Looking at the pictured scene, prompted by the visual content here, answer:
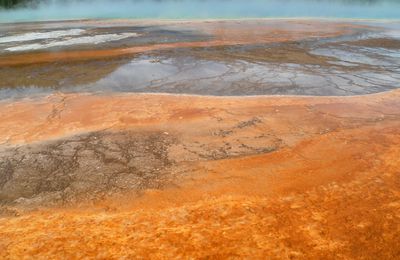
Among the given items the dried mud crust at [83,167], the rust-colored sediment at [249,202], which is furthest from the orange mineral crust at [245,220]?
the dried mud crust at [83,167]

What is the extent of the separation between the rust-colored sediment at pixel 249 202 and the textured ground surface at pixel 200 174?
0.01m

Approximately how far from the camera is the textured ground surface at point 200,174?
9.25 ft

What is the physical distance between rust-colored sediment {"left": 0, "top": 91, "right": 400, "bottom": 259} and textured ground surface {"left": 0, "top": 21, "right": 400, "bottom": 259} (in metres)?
0.01

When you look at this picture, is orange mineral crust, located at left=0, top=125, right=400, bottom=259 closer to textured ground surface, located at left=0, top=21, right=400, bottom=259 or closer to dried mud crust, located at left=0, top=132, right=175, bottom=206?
textured ground surface, located at left=0, top=21, right=400, bottom=259

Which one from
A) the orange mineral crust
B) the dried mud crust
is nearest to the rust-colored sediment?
the orange mineral crust

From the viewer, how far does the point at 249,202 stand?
→ 132 inches

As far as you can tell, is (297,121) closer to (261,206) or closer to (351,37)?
(261,206)

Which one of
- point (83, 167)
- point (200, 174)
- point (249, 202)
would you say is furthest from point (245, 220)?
point (83, 167)

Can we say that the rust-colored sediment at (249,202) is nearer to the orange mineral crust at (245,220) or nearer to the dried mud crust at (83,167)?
the orange mineral crust at (245,220)

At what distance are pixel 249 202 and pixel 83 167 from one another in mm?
1928

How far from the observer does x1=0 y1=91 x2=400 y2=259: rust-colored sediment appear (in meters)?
2.75

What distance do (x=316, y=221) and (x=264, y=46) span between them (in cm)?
1070

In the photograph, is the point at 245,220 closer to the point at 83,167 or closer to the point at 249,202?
the point at 249,202

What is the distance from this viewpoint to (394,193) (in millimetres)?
3508
